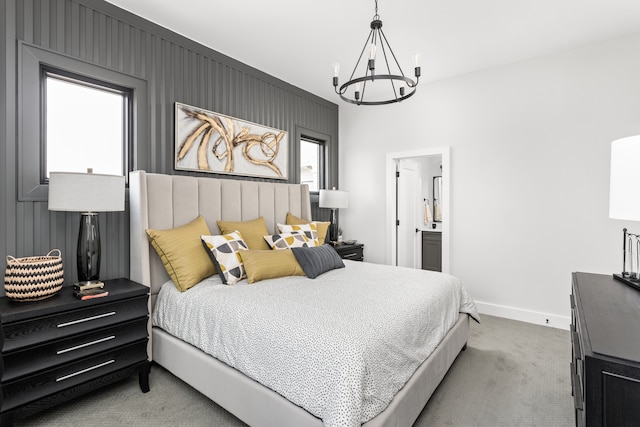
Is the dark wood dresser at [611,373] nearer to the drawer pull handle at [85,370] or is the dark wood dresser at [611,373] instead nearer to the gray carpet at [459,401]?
the gray carpet at [459,401]

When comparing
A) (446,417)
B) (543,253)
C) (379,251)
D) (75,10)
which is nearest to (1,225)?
(75,10)

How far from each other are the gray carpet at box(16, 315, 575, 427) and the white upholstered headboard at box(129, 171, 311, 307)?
735 millimetres

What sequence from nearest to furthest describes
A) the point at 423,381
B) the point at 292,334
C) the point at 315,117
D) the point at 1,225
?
the point at 292,334 < the point at 423,381 < the point at 1,225 < the point at 315,117

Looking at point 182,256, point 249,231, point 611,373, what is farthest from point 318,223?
point 611,373

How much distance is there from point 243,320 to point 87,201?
125 centimetres

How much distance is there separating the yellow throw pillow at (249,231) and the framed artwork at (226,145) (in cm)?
63

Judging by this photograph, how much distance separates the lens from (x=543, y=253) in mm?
3426

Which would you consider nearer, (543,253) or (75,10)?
(75,10)

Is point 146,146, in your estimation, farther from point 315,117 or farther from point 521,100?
point 521,100

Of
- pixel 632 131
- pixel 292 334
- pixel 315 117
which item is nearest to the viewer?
pixel 292 334

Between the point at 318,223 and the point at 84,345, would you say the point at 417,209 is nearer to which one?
the point at 318,223

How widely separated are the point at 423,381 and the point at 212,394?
1.25 m

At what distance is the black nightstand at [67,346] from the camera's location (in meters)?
1.67

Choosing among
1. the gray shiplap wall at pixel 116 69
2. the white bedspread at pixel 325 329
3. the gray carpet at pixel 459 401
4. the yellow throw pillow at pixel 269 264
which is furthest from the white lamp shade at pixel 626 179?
the gray shiplap wall at pixel 116 69
